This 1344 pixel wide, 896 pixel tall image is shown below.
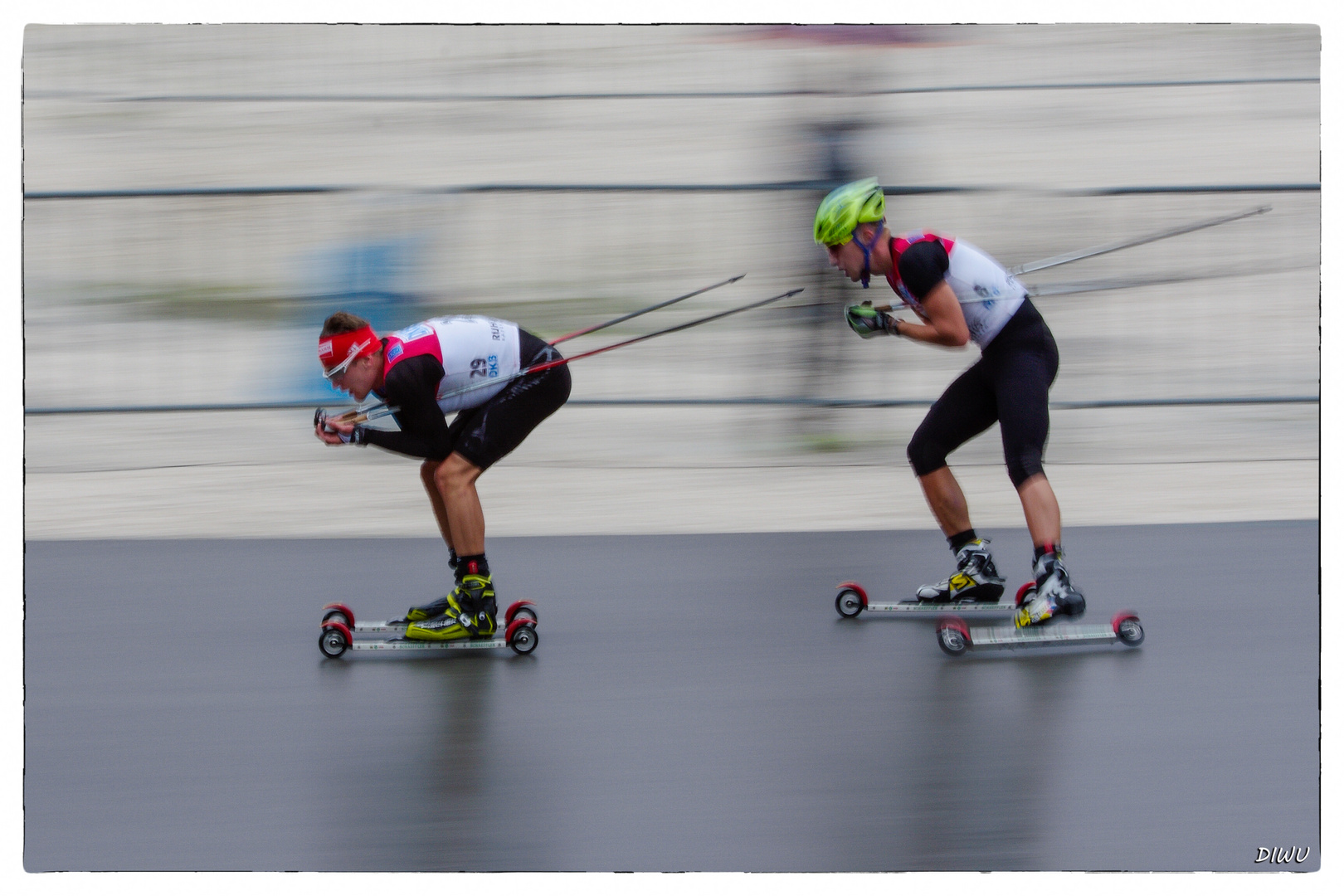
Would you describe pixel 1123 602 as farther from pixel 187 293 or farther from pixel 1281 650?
pixel 187 293

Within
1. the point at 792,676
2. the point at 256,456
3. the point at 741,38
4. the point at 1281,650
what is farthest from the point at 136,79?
the point at 1281,650

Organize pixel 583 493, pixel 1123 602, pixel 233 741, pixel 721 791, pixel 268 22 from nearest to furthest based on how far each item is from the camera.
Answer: pixel 721 791 → pixel 233 741 → pixel 1123 602 → pixel 268 22 → pixel 583 493

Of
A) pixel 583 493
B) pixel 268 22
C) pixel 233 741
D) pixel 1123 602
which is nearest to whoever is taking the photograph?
pixel 233 741

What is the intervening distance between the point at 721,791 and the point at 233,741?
134cm

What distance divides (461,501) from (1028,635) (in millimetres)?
1855

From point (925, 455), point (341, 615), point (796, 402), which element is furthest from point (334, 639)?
point (796, 402)

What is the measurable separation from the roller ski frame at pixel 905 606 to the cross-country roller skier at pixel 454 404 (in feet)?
4.06

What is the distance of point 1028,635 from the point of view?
4105mm

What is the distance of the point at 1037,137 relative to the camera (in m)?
6.00

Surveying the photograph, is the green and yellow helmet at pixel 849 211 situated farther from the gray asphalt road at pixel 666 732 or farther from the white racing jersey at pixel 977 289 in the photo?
the gray asphalt road at pixel 666 732

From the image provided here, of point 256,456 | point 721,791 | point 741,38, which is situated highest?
point 741,38

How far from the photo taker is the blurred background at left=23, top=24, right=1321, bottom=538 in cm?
560

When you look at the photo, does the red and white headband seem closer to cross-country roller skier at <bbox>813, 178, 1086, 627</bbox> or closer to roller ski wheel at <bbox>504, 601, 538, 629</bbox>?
roller ski wheel at <bbox>504, 601, 538, 629</bbox>

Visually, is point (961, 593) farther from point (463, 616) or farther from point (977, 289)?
point (463, 616)
